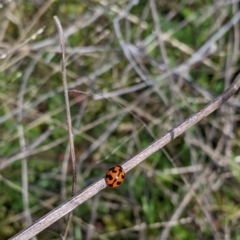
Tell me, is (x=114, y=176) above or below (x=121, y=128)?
below

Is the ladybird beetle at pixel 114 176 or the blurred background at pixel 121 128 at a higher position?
the blurred background at pixel 121 128

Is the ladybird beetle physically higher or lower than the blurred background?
lower

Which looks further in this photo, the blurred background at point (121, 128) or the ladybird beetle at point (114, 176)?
the blurred background at point (121, 128)

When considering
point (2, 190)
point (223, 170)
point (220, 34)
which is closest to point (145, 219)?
point (223, 170)

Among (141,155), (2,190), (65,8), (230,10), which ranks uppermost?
(65,8)

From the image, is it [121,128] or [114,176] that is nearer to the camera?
[114,176]

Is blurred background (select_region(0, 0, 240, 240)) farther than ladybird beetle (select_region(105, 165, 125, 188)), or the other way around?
blurred background (select_region(0, 0, 240, 240))

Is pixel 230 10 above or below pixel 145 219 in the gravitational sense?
above

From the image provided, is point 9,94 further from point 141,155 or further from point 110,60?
point 141,155
